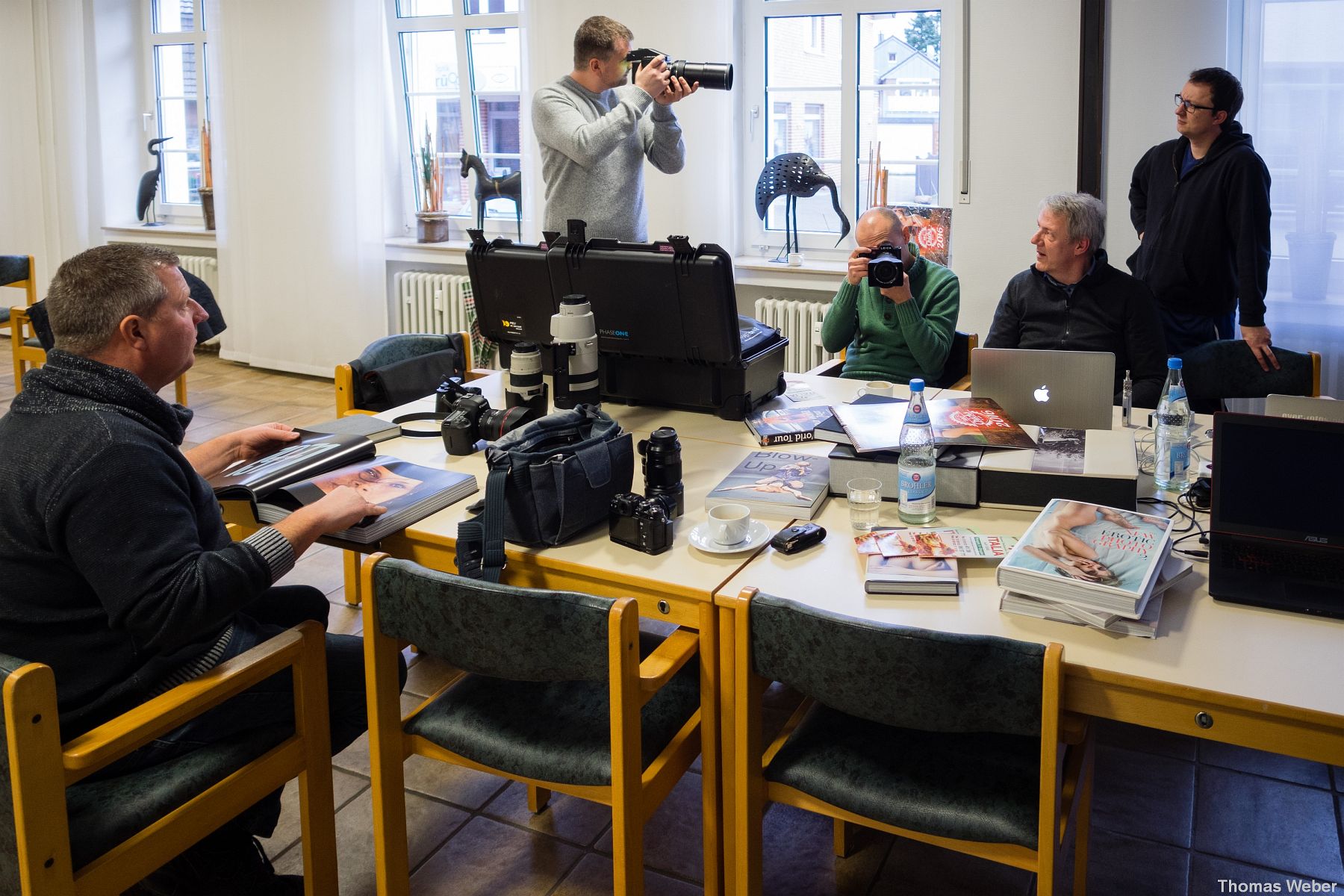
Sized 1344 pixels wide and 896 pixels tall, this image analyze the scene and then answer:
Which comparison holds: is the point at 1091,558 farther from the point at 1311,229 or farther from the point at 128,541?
the point at 1311,229

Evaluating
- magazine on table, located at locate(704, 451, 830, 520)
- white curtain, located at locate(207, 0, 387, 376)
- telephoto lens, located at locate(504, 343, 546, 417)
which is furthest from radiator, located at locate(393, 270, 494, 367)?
magazine on table, located at locate(704, 451, 830, 520)

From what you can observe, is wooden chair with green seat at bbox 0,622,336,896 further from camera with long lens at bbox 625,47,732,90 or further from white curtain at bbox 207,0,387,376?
white curtain at bbox 207,0,387,376

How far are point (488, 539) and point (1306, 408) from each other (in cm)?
161

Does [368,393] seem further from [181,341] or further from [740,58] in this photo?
[740,58]

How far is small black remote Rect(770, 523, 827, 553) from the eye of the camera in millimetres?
1977

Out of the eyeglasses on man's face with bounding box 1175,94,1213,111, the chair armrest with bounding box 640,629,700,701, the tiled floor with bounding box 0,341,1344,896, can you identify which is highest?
the eyeglasses on man's face with bounding box 1175,94,1213,111

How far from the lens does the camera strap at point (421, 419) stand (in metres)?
2.70

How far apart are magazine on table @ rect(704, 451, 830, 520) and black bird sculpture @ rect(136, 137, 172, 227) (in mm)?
6008

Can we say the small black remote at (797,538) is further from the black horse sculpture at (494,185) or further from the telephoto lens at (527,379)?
the black horse sculpture at (494,185)

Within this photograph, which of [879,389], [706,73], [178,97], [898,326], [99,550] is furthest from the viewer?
[178,97]

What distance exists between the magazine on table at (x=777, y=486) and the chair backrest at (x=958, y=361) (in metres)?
1.29

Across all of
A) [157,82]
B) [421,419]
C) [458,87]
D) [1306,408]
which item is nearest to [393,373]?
[421,419]

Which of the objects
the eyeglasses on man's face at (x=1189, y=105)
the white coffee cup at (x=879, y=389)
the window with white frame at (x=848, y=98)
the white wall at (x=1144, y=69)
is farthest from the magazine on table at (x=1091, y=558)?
the window with white frame at (x=848, y=98)

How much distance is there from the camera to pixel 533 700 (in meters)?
1.99
